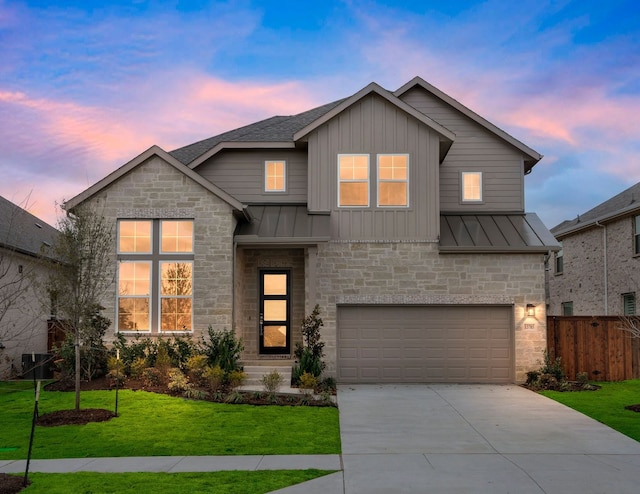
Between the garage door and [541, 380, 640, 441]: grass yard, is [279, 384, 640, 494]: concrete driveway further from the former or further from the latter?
the garage door

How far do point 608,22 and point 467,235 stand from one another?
7790mm

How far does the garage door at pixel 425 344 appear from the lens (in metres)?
16.7

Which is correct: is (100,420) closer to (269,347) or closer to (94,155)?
(269,347)

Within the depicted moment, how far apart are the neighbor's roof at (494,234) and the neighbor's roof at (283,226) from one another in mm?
3390

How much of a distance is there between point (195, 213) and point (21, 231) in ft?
19.6

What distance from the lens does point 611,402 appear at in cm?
1370

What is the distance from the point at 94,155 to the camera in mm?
21219

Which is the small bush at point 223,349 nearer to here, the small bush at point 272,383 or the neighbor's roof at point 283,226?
the small bush at point 272,383

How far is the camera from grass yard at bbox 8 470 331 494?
24.0 ft

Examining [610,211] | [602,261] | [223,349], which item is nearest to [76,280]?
[223,349]

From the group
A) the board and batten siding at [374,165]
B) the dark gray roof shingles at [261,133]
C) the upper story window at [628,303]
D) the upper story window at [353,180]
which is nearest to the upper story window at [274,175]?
the dark gray roof shingles at [261,133]

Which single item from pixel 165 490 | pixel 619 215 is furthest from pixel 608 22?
pixel 165 490

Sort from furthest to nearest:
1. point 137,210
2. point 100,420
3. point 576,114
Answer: point 576,114, point 137,210, point 100,420

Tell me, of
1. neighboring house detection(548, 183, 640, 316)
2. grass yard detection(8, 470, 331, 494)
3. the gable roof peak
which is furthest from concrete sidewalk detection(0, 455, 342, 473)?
neighboring house detection(548, 183, 640, 316)
